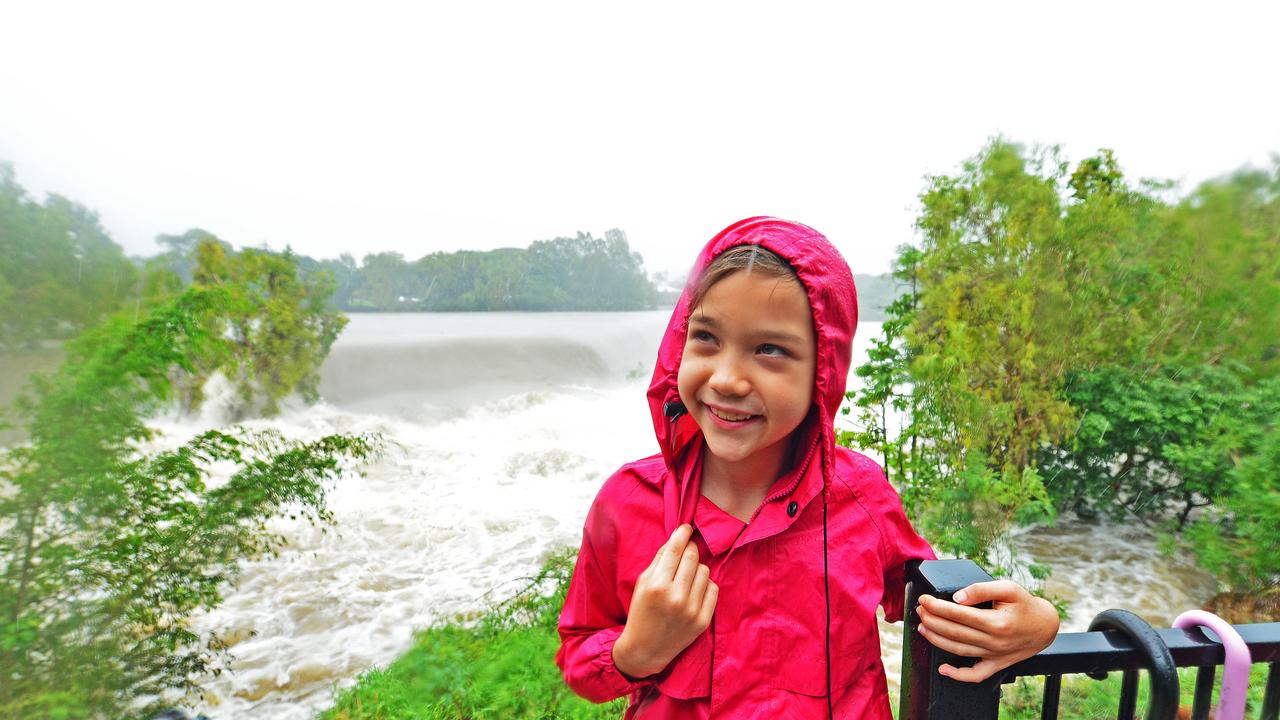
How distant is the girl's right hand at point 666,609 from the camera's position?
0.86 metres

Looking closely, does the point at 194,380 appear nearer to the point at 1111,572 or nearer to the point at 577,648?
the point at 577,648

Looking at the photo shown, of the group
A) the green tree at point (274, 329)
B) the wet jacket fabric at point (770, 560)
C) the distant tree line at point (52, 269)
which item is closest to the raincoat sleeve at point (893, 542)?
the wet jacket fabric at point (770, 560)

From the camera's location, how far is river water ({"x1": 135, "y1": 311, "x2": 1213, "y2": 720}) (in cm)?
474

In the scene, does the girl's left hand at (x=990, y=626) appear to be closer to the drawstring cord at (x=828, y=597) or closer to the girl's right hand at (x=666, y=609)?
the drawstring cord at (x=828, y=597)

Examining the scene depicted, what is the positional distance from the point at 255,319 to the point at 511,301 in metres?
3.51

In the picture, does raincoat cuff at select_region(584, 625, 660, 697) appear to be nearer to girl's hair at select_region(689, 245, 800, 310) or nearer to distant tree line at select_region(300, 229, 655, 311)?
girl's hair at select_region(689, 245, 800, 310)

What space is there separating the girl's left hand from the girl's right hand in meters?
0.35

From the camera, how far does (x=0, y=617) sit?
2395 mm

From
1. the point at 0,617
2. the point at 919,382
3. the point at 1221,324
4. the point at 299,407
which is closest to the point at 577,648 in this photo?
the point at 0,617

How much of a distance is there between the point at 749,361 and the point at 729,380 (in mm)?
53

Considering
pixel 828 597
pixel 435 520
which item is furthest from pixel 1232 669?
pixel 435 520

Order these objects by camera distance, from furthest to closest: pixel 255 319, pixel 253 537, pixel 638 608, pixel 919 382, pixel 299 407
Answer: pixel 299 407 < pixel 255 319 < pixel 919 382 < pixel 253 537 < pixel 638 608

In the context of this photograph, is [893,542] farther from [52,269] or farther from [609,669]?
[52,269]

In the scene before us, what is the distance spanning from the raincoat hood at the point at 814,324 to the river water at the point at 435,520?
3704 mm
